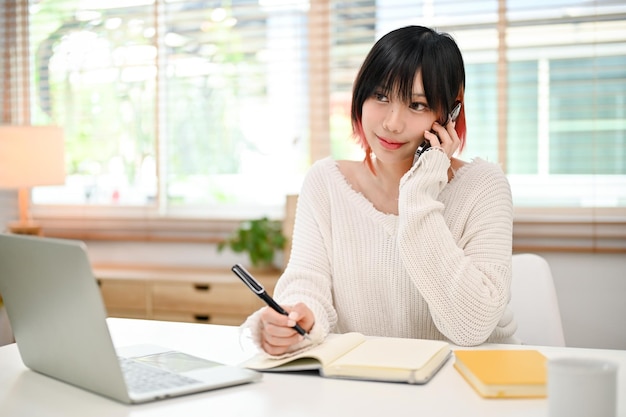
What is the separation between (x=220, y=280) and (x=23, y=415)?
228 centimetres

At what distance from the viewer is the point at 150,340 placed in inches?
55.3

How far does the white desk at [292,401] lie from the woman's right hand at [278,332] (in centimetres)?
8

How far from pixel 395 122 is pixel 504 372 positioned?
0.69 meters

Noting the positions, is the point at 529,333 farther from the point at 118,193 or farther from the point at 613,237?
the point at 118,193

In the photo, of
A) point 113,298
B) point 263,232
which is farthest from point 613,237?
point 113,298

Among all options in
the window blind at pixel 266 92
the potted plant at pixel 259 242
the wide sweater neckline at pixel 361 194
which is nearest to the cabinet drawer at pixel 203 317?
the potted plant at pixel 259 242

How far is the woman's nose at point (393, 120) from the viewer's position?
5.36ft

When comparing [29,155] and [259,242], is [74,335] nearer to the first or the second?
[259,242]

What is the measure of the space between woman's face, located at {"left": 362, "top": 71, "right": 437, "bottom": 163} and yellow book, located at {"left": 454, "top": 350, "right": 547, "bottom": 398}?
1.93 ft

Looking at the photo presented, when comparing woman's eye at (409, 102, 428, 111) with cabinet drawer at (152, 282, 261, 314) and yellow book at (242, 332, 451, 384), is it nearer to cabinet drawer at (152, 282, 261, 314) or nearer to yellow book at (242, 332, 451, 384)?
yellow book at (242, 332, 451, 384)

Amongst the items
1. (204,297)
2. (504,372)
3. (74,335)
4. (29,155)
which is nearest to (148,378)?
(74,335)

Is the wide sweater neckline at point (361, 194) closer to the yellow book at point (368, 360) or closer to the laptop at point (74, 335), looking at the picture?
the yellow book at point (368, 360)

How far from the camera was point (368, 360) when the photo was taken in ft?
3.78

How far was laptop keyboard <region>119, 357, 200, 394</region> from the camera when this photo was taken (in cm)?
106
